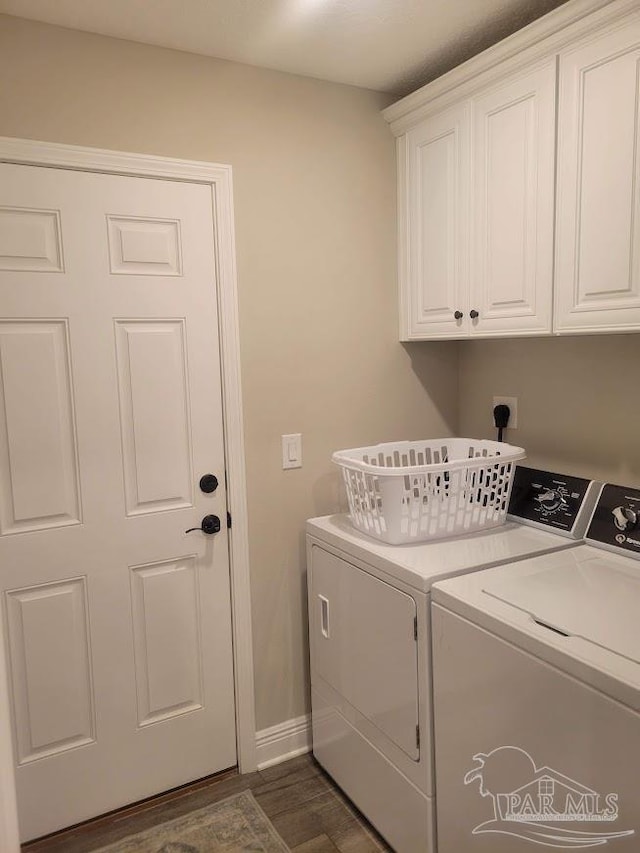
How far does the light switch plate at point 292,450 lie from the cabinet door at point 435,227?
611 mm

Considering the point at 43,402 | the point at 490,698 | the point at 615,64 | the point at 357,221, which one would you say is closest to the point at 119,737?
the point at 43,402

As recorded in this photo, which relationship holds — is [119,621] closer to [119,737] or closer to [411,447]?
[119,737]

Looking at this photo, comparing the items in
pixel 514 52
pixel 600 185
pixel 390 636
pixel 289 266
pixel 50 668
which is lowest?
pixel 50 668

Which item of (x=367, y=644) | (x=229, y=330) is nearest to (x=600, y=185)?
(x=229, y=330)

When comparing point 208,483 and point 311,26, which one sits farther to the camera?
point 208,483

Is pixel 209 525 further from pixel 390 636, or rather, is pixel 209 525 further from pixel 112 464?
pixel 390 636

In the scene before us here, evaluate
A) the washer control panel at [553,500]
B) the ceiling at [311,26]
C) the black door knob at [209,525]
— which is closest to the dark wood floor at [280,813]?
the black door knob at [209,525]

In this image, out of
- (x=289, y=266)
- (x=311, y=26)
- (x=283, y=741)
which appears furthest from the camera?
(x=283, y=741)

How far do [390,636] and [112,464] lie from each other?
40.6 inches

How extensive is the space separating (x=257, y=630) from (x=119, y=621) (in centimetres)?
51

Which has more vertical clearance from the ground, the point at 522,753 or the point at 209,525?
the point at 209,525

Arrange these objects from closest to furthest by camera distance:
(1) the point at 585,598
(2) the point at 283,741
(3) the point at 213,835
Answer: (1) the point at 585,598 < (3) the point at 213,835 < (2) the point at 283,741

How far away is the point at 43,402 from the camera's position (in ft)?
6.15

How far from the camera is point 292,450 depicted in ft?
7.45
